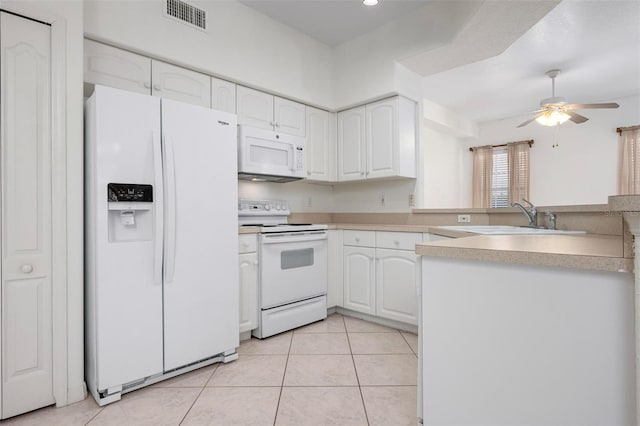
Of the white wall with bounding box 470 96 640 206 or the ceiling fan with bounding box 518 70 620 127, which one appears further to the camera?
the white wall with bounding box 470 96 640 206

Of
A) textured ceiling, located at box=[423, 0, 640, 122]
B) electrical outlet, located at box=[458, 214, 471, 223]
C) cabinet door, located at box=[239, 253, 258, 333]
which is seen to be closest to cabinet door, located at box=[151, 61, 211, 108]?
cabinet door, located at box=[239, 253, 258, 333]

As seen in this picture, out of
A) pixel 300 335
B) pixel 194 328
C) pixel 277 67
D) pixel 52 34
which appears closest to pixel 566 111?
pixel 277 67

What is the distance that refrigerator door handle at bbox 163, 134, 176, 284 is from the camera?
77.5 inches

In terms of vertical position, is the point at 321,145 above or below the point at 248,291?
above

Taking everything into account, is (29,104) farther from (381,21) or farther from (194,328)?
(381,21)

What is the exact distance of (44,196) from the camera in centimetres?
174

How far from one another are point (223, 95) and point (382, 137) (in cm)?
148

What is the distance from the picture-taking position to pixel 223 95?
2.78 meters

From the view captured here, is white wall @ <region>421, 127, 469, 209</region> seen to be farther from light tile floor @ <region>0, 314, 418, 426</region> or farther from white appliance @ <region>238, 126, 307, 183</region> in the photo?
light tile floor @ <region>0, 314, 418, 426</region>

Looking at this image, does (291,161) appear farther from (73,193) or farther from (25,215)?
(25,215)

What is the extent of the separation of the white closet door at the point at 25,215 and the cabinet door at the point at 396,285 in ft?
7.45

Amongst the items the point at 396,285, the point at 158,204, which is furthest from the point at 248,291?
the point at 396,285

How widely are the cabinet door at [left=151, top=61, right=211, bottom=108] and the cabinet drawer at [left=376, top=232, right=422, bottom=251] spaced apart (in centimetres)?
178

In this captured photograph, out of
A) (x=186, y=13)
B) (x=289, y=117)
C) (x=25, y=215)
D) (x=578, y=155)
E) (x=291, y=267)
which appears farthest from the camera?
(x=578, y=155)
